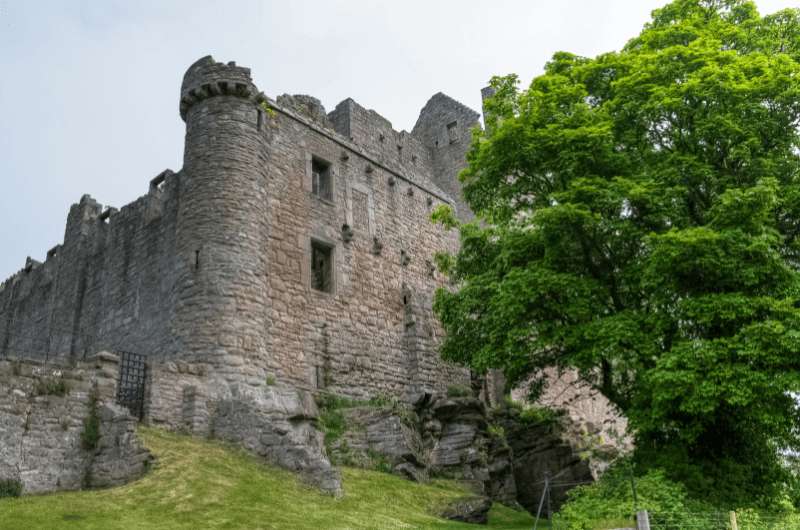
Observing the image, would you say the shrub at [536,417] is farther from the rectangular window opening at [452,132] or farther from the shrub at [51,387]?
the rectangular window opening at [452,132]

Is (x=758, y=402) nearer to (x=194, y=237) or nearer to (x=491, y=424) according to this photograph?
(x=491, y=424)

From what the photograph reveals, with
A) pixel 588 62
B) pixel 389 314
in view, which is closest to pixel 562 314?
pixel 588 62

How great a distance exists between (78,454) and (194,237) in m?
6.33

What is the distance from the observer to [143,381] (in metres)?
14.9

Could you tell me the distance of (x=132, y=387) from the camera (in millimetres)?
14922

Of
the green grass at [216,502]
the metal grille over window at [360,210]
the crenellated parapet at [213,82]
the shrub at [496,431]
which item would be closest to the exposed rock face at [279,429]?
the green grass at [216,502]

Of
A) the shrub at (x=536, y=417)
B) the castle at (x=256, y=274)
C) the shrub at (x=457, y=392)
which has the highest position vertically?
the castle at (x=256, y=274)

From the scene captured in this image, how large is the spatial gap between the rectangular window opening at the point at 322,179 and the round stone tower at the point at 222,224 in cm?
269

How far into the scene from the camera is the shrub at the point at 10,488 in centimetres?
1141

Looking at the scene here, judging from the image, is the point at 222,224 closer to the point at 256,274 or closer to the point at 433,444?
the point at 256,274

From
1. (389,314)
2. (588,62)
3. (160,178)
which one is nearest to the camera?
(588,62)

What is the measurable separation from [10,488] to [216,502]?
343cm

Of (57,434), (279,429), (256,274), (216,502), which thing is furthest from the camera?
(256,274)

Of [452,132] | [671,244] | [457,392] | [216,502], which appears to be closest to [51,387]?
[216,502]
